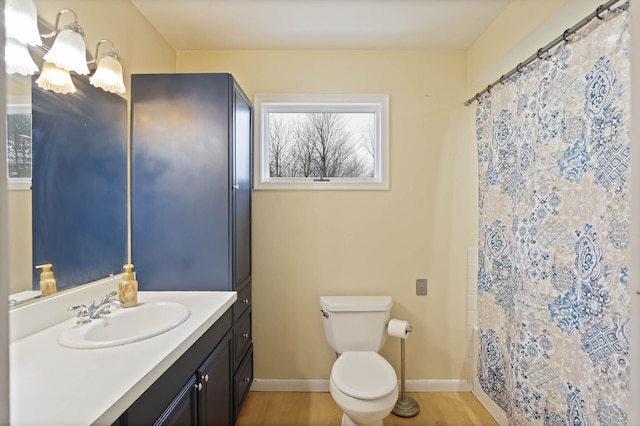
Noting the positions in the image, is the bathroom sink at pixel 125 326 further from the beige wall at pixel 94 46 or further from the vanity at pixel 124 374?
the beige wall at pixel 94 46

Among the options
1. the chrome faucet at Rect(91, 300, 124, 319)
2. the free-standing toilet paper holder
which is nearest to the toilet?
the free-standing toilet paper holder

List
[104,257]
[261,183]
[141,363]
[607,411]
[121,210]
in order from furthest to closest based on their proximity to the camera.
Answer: [261,183]
[121,210]
[104,257]
[607,411]
[141,363]

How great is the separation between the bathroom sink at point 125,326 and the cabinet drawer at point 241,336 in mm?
462

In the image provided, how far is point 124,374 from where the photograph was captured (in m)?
0.88

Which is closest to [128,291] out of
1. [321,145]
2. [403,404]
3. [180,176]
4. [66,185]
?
[66,185]

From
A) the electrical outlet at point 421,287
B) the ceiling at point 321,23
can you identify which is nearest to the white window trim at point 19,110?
the ceiling at point 321,23

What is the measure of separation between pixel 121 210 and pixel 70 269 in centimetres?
42

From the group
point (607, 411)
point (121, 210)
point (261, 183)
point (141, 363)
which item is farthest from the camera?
point (261, 183)

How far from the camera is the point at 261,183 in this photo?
2309 mm

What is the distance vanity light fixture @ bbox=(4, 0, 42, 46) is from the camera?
3.48ft

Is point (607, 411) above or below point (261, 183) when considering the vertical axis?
below

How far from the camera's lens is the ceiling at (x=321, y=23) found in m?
1.80

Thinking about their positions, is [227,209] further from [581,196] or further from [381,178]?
[581,196]

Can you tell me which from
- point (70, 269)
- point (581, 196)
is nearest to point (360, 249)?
point (581, 196)
